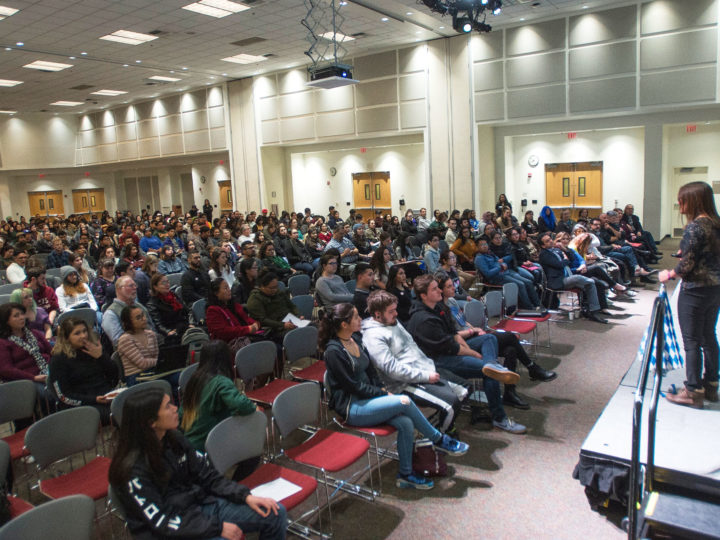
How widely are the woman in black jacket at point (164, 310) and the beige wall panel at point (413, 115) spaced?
10047mm

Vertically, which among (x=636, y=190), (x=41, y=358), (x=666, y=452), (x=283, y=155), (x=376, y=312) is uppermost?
(x=283, y=155)

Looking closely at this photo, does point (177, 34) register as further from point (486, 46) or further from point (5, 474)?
point (5, 474)

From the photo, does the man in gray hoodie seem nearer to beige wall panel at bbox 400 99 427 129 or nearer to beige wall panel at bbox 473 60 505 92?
beige wall panel at bbox 473 60 505 92

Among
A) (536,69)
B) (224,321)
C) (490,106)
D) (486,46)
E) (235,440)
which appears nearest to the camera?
(235,440)

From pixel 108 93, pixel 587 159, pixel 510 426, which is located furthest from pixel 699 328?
pixel 108 93

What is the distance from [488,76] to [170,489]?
41.4 ft

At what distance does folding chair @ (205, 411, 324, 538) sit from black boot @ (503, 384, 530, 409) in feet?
7.12

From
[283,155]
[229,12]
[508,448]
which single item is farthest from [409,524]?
[283,155]

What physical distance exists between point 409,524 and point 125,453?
1.72 m

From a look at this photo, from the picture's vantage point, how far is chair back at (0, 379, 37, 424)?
3604 millimetres

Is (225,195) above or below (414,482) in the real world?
above

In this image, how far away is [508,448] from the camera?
13.0 feet

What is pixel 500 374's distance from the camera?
3.98 metres

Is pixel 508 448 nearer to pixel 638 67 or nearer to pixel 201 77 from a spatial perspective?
pixel 638 67
